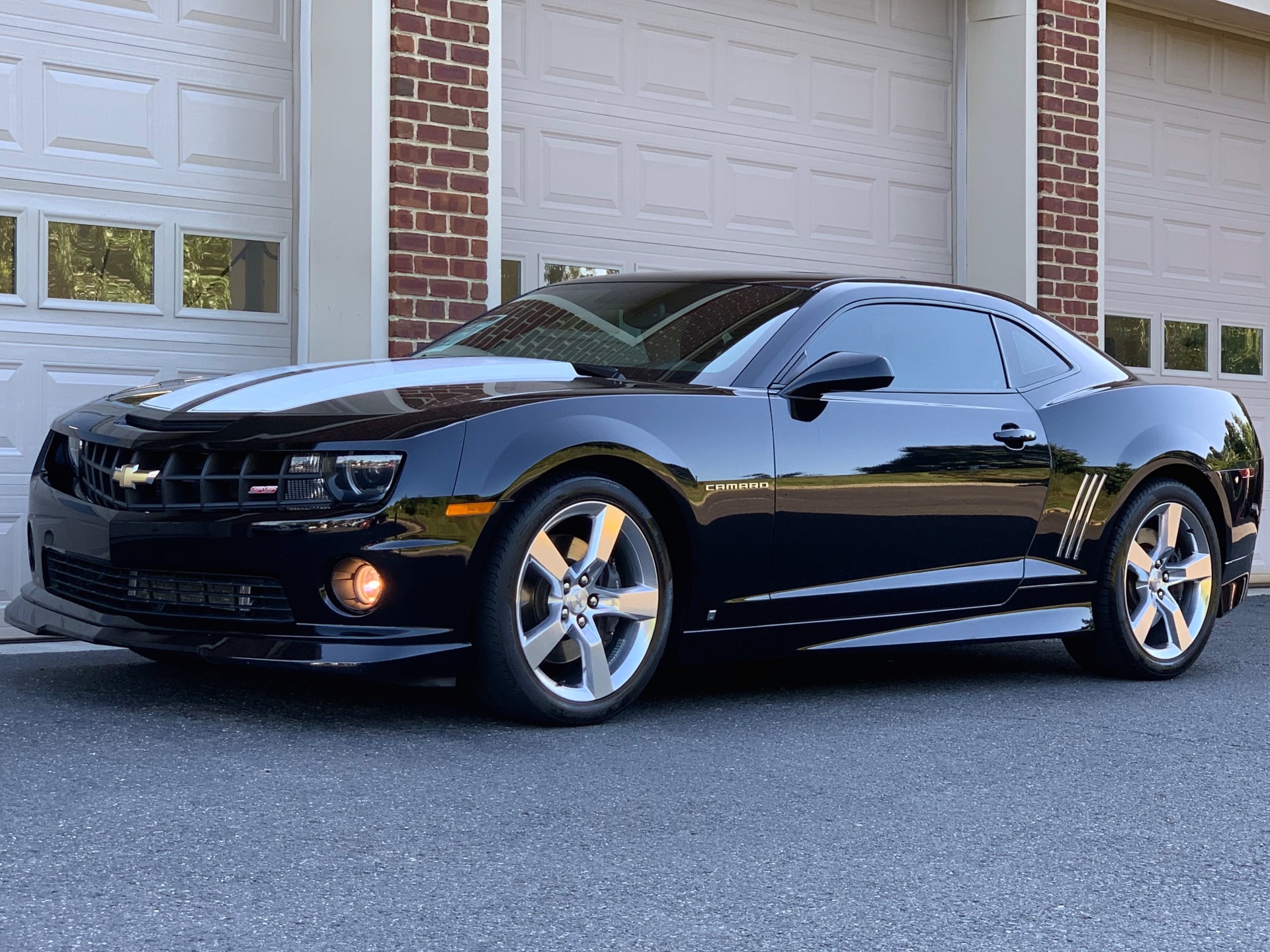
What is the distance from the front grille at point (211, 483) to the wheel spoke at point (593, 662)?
0.78 metres

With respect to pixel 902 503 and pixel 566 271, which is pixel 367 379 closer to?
pixel 902 503

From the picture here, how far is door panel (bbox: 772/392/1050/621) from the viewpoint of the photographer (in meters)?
5.09

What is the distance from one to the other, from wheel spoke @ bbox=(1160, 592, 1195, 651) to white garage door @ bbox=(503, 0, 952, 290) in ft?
12.5

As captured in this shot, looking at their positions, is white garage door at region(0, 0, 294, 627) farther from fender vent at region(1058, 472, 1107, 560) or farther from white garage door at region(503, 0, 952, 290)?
fender vent at region(1058, 472, 1107, 560)

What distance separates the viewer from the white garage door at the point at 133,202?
720 centimetres

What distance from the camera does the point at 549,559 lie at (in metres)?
4.55

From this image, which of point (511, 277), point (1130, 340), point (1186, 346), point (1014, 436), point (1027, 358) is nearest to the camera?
point (1014, 436)

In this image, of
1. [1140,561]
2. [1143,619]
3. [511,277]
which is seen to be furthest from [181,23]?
[1143,619]

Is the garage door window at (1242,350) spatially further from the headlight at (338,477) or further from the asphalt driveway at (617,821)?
the headlight at (338,477)

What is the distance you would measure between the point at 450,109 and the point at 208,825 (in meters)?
5.05

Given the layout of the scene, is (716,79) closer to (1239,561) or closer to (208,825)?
(1239,561)

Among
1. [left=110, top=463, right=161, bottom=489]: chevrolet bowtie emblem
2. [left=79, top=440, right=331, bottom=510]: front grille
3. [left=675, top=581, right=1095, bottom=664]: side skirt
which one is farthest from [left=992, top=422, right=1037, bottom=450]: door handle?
[left=110, top=463, right=161, bottom=489]: chevrolet bowtie emblem

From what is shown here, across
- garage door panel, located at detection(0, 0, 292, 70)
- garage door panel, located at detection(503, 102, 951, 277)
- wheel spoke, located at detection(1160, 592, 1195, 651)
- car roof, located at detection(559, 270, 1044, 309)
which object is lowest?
wheel spoke, located at detection(1160, 592, 1195, 651)

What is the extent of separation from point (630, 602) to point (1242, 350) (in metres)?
8.90
